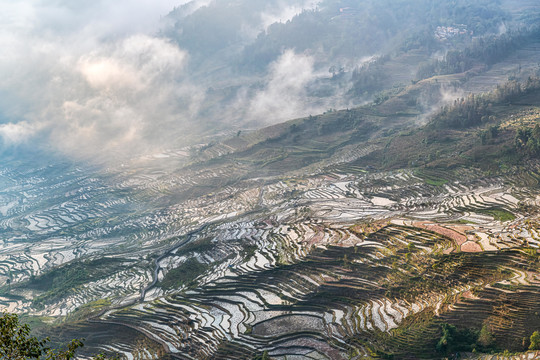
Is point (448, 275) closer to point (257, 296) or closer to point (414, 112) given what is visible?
point (257, 296)

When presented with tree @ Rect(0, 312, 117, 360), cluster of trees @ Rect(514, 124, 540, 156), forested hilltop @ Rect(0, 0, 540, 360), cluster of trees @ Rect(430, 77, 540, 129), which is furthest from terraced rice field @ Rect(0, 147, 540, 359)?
cluster of trees @ Rect(430, 77, 540, 129)

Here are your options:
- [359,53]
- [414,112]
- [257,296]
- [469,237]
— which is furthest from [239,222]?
[359,53]

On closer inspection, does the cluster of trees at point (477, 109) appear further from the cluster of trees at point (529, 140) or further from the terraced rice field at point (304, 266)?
the terraced rice field at point (304, 266)

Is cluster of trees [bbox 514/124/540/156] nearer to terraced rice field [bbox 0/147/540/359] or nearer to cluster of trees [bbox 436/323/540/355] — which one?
terraced rice field [bbox 0/147/540/359]

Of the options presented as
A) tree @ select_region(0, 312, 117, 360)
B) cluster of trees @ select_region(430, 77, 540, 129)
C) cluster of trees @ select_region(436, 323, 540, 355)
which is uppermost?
tree @ select_region(0, 312, 117, 360)

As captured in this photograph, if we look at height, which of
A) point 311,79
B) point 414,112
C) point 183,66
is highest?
point 183,66

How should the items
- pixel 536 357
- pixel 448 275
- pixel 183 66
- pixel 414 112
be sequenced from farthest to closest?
pixel 183 66 < pixel 414 112 < pixel 448 275 < pixel 536 357
